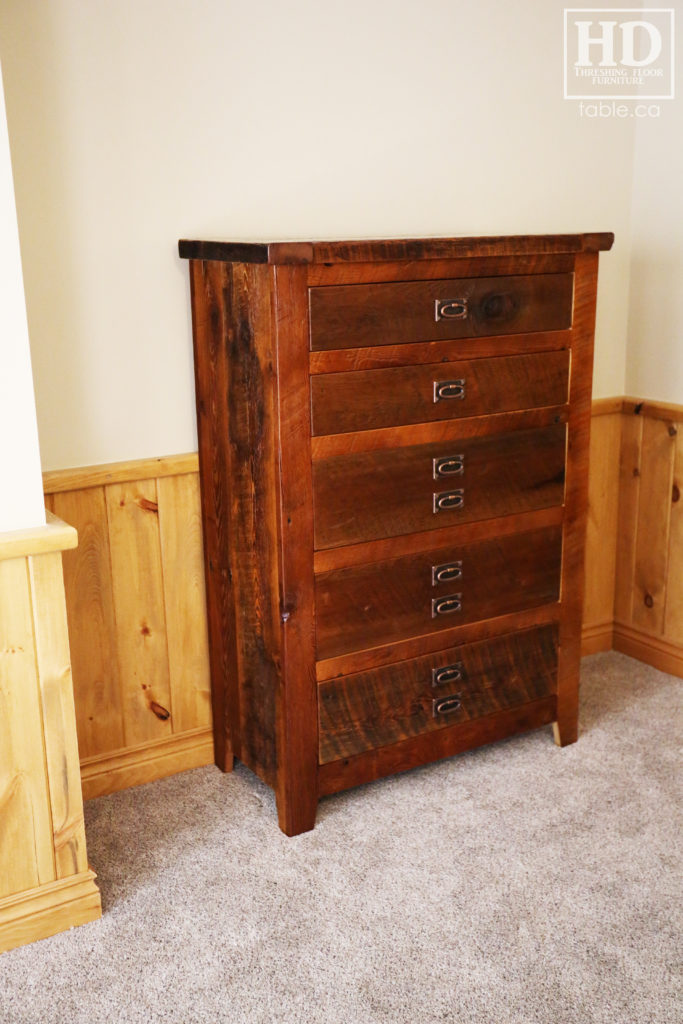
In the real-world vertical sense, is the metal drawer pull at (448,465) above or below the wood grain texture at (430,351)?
below

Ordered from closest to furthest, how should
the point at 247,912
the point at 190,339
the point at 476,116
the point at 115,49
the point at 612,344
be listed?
the point at 247,912, the point at 115,49, the point at 190,339, the point at 476,116, the point at 612,344

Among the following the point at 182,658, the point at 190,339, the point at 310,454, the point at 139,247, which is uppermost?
the point at 139,247

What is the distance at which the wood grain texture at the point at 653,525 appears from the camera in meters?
2.90

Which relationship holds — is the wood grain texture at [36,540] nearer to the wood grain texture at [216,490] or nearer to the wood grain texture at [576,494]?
the wood grain texture at [216,490]

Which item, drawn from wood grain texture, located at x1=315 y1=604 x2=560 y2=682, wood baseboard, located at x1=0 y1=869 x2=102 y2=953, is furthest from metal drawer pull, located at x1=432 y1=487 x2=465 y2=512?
wood baseboard, located at x1=0 y1=869 x2=102 y2=953

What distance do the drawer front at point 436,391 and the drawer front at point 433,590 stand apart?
1.01 feet

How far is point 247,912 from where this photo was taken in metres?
1.94

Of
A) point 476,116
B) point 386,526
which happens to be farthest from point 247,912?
point 476,116

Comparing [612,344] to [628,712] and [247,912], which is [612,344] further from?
[247,912]

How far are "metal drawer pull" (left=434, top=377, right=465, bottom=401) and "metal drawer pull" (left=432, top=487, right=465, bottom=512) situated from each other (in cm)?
21

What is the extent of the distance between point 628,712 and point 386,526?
1.03 meters

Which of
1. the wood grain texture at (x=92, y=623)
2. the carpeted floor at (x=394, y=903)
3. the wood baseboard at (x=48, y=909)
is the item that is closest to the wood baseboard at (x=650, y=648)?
the carpeted floor at (x=394, y=903)

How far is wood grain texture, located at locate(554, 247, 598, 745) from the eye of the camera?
231cm

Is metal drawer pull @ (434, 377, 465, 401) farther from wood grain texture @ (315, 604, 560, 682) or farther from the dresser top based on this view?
wood grain texture @ (315, 604, 560, 682)
